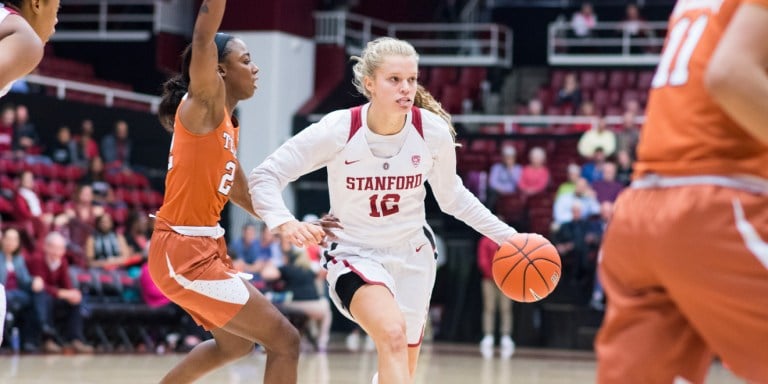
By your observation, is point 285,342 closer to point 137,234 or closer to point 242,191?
point 242,191

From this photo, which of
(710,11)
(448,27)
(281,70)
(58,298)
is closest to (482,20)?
(448,27)

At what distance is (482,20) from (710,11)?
864 inches

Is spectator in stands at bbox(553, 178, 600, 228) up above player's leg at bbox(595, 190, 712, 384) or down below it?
below

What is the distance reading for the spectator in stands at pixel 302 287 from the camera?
14461 mm

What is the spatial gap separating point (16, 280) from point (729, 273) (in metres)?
10.4

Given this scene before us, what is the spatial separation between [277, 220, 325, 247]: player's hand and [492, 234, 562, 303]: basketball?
1064mm

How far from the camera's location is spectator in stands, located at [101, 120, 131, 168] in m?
16.4

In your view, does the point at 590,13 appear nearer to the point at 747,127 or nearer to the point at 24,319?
the point at 24,319

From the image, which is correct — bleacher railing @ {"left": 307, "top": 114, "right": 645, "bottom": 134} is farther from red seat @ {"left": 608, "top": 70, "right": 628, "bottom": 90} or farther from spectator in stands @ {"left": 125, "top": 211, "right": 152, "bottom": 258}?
spectator in stands @ {"left": 125, "top": 211, "right": 152, "bottom": 258}

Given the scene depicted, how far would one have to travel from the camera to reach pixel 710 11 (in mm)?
2869

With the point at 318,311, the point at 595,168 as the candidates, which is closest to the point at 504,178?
the point at 595,168

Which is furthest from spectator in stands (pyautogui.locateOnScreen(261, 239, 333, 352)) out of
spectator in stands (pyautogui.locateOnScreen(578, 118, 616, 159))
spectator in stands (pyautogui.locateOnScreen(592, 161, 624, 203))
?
spectator in stands (pyautogui.locateOnScreen(578, 118, 616, 159))

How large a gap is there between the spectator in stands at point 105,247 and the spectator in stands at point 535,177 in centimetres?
586

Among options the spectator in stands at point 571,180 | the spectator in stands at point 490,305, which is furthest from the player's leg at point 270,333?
the spectator in stands at point 571,180
